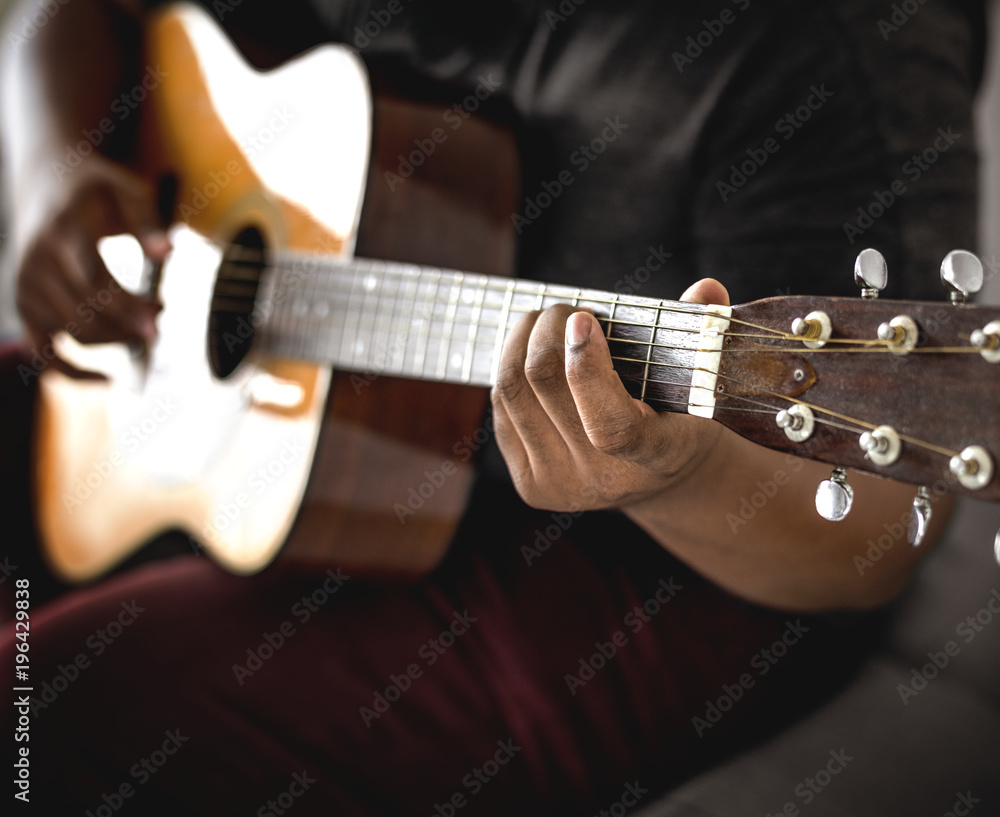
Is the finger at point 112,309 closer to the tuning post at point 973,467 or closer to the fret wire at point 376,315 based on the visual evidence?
the fret wire at point 376,315

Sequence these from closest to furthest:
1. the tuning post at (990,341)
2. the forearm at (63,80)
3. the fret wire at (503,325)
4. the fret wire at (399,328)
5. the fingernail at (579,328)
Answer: the tuning post at (990,341) → the fingernail at (579,328) → the fret wire at (503,325) → the fret wire at (399,328) → the forearm at (63,80)

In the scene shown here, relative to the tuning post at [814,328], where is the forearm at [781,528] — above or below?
below

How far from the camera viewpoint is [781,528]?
654 mm

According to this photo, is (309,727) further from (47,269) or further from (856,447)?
(47,269)

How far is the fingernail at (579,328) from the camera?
1.50 feet

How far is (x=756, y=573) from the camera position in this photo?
0.70 metres

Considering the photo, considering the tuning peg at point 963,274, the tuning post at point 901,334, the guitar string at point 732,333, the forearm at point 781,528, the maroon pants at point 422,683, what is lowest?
the maroon pants at point 422,683

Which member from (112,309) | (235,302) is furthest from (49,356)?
(235,302)

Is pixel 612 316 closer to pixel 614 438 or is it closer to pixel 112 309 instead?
pixel 614 438

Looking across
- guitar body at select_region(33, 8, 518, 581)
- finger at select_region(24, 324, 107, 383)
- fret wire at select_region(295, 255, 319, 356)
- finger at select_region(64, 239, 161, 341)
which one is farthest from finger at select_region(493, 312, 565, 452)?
finger at select_region(24, 324, 107, 383)

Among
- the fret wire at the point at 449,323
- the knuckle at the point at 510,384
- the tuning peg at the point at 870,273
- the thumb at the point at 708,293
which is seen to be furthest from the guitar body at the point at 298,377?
the tuning peg at the point at 870,273

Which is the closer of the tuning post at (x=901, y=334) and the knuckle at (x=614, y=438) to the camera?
the tuning post at (x=901, y=334)

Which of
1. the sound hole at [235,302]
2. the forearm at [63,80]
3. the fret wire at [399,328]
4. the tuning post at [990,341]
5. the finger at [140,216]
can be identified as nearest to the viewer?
the tuning post at [990,341]

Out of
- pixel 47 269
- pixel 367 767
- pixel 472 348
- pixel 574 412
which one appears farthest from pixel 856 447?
pixel 47 269
